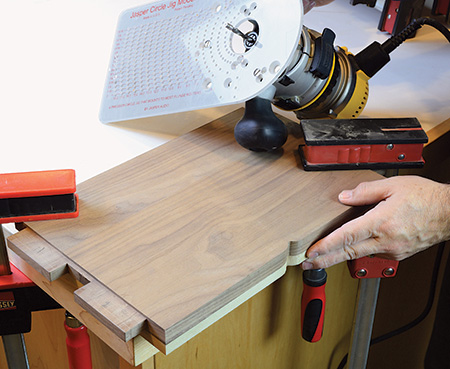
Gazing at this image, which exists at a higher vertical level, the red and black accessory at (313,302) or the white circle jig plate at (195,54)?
the white circle jig plate at (195,54)

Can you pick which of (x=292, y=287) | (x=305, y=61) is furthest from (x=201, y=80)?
(x=292, y=287)

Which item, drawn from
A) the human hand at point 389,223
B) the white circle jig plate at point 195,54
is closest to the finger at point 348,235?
the human hand at point 389,223

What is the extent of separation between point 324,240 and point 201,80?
0.30 meters

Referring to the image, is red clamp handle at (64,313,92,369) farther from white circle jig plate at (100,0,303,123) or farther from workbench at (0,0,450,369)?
white circle jig plate at (100,0,303,123)

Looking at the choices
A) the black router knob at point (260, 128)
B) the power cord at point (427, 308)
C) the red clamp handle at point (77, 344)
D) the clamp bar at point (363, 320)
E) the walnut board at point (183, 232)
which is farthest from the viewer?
the power cord at point (427, 308)

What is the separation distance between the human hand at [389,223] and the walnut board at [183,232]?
2 centimetres

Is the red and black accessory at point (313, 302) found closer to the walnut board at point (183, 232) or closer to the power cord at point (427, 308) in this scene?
the walnut board at point (183, 232)

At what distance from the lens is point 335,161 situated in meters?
0.82

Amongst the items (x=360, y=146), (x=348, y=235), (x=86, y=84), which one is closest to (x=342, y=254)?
(x=348, y=235)

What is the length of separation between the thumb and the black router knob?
0.13 metres

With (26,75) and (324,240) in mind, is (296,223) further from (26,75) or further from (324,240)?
(26,75)

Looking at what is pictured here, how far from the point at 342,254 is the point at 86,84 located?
567mm

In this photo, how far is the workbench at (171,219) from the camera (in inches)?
24.1

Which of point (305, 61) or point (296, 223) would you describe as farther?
point (305, 61)
